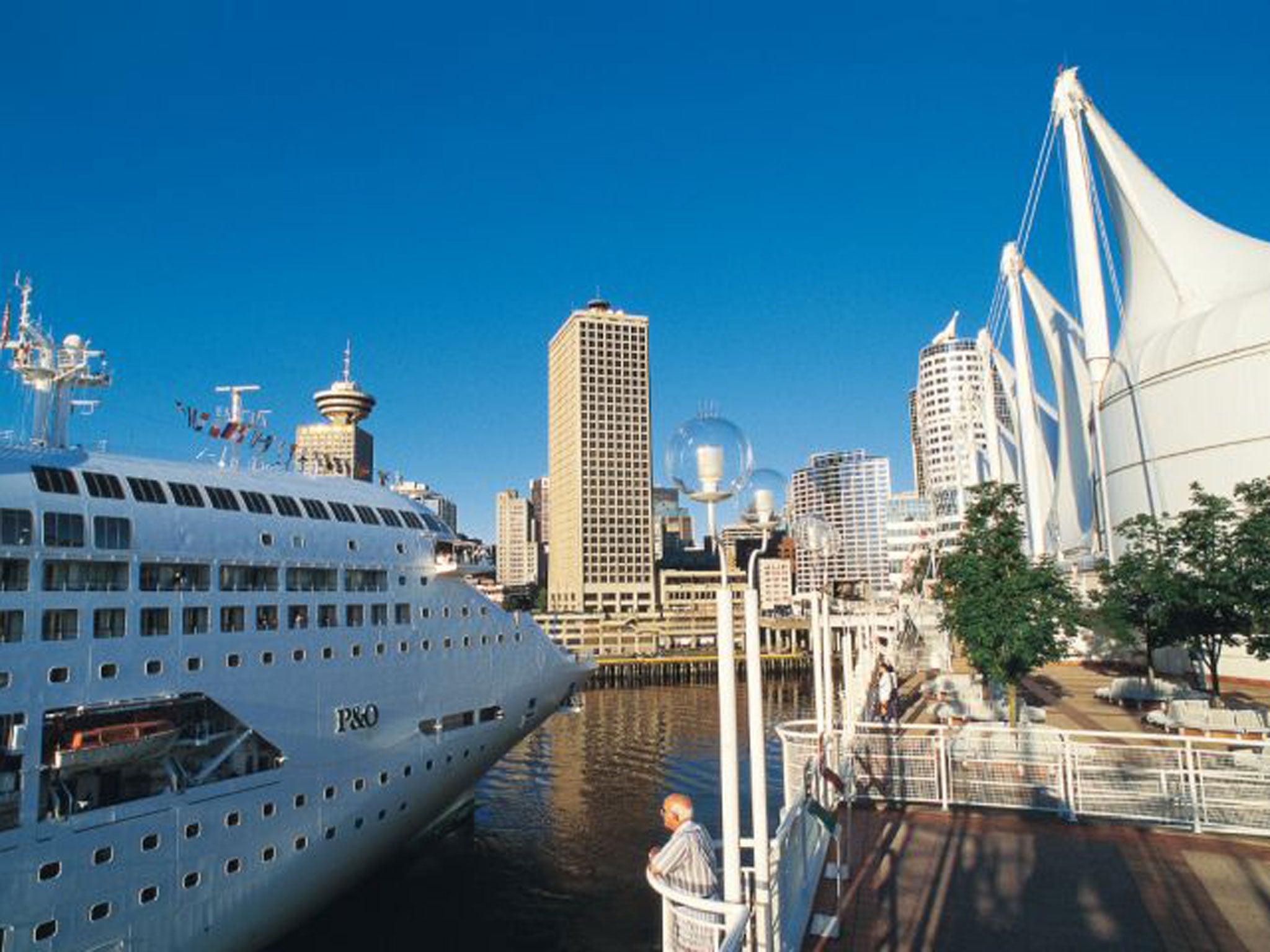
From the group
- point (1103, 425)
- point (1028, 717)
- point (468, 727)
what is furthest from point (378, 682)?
point (1103, 425)

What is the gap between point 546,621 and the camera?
127 meters

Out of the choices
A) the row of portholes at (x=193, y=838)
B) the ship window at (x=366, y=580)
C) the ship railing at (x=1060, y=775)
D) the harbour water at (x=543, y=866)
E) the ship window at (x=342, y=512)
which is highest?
the ship window at (x=342, y=512)

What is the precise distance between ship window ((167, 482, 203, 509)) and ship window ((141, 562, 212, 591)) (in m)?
1.36

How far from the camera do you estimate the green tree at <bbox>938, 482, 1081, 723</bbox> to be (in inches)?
897

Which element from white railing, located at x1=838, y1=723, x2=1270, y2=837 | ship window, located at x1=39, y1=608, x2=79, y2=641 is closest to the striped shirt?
white railing, located at x1=838, y1=723, x2=1270, y2=837

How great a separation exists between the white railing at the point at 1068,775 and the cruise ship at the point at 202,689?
37.8 feet

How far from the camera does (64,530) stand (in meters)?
14.6

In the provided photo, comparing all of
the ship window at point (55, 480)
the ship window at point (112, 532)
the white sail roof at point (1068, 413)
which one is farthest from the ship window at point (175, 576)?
the white sail roof at point (1068, 413)

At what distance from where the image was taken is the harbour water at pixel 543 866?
1930 cm

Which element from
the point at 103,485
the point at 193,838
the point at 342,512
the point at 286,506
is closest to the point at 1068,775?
the point at 193,838

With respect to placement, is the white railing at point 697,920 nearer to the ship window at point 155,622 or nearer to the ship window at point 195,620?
the ship window at point 155,622

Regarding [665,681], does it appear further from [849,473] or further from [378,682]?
[849,473]

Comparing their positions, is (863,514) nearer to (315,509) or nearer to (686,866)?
(315,509)

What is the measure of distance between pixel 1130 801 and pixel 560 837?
775 inches
